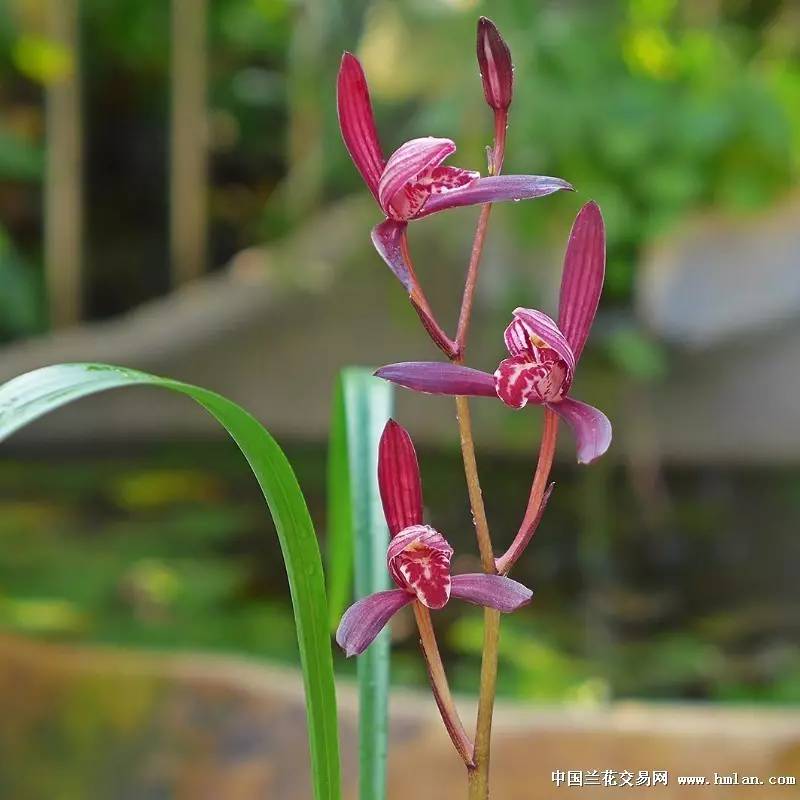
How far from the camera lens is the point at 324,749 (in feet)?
0.88

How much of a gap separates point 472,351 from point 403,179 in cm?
187

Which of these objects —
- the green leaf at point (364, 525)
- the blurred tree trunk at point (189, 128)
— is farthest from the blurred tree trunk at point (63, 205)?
the green leaf at point (364, 525)

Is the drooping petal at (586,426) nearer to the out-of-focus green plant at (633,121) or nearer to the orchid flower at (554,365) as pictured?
the orchid flower at (554,365)

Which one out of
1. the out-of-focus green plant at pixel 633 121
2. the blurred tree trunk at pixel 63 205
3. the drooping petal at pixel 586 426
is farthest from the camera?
the blurred tree trunk at pixel 63 205

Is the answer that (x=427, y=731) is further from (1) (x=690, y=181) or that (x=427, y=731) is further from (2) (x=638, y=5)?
(2) (x=638, y=5)

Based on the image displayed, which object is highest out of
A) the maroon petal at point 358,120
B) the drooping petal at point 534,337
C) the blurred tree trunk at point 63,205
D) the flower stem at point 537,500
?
the blurred tree trunk at point 63,205

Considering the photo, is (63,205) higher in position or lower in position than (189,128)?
lower

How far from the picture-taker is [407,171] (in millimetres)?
232

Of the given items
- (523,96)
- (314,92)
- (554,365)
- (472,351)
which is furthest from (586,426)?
(314,92)

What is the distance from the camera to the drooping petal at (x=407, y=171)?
9.1 inches

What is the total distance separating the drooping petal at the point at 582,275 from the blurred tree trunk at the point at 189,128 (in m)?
2.60

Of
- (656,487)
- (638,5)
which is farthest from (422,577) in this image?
(656,487)

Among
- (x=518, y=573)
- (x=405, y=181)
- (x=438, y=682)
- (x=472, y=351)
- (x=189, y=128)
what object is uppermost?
(x=189, y=128)

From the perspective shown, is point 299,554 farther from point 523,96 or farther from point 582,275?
point 523,96
